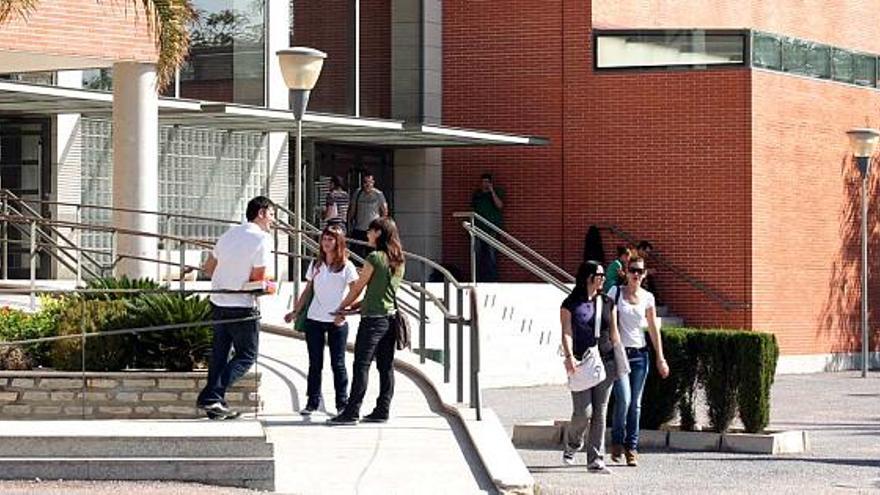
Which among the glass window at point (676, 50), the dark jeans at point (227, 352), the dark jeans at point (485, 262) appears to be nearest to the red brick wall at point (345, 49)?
the dark jeans at point (485, 262)

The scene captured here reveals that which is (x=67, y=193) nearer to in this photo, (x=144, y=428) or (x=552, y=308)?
(x=552, y=308)

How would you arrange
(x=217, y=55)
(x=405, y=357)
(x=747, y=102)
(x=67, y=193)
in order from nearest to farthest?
(x=405, y=357) → (x=67, y=193) → (x=217, y=55) → (x=747, y=102)

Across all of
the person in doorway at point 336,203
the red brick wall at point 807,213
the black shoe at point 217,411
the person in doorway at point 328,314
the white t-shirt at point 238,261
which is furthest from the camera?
the red brick wall at point 807,213

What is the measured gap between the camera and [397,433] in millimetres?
17641

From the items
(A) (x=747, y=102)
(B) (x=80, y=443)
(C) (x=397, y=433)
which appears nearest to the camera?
(B) (x=80, y=443)

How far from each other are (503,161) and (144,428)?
23.7 meters

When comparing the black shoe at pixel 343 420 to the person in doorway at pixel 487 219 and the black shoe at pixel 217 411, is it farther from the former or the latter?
the person in doorway at pixel 487 219

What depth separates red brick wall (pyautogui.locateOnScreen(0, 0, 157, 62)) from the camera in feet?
76.6

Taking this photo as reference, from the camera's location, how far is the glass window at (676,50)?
3653 centimetres

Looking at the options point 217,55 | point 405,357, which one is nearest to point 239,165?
point 217,55

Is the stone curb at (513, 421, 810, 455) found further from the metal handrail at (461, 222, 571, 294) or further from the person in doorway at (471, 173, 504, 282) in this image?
the person in doorway at (471, 173, 504, 282)

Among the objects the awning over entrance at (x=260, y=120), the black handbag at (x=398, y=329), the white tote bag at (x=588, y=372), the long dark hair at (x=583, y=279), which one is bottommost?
the white tote bag at (x=588, y=372)

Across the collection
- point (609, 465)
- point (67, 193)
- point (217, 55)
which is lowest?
point (609, 465)

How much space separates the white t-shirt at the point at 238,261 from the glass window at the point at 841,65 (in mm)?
23401
